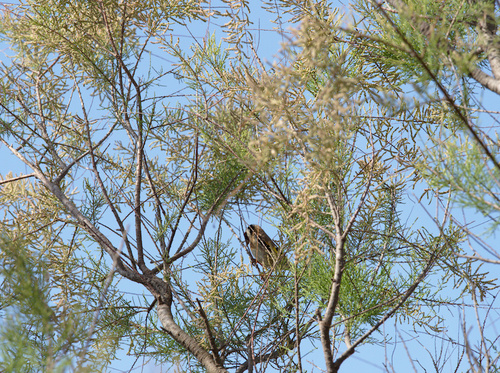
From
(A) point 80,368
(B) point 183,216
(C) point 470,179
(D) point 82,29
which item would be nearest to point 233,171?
(B) point 183,216

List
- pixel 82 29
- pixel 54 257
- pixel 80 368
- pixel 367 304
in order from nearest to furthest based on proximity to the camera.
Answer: pixel 80 368, pixel 367 304, pixel 82 29, pixel 54 257

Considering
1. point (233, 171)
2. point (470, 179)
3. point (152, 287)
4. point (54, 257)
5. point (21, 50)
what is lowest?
point (470, 179)

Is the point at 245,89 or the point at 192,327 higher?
the point at 245,89

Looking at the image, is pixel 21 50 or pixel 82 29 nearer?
pixel 82 29

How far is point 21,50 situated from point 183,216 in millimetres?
1382

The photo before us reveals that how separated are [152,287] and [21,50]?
1.60 meters

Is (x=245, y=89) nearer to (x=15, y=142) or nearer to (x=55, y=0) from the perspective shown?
(x=55, y=0)

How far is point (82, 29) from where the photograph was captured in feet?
8.76

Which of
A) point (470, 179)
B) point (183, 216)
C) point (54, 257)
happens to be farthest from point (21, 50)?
point (470, 179)

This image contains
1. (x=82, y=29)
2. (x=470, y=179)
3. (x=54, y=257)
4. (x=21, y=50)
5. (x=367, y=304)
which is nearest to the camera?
(x=470, y=179)

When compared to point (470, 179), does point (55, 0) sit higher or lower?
higher

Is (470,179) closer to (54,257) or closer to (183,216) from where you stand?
(183,216)

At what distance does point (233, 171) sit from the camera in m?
2.73

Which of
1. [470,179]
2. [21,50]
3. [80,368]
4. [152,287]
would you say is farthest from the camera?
[21,50]
